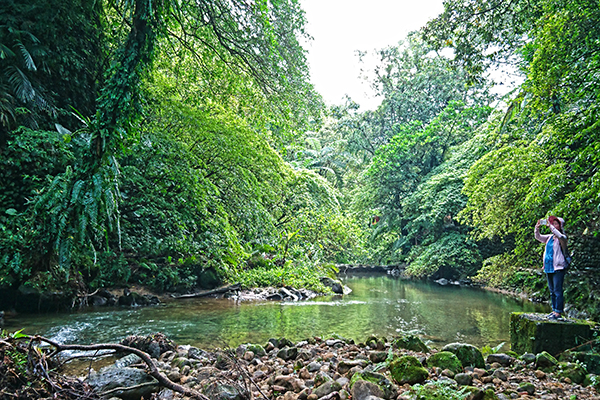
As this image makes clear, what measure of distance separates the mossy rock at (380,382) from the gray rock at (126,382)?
5.33 feet

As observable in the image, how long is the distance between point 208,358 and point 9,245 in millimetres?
4306

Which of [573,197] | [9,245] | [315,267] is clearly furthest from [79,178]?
[315,267]

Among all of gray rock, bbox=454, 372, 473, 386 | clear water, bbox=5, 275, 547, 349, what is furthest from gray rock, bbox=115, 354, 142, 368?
gray rock, bbox=454, 372, 473, 386

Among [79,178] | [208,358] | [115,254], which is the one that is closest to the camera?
[208,358]

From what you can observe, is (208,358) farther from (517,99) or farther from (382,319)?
(517,99)

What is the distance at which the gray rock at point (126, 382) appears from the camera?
277cm

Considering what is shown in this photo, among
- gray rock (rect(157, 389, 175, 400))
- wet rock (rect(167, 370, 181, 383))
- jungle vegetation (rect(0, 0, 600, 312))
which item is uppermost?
jungle vegetation (rect(0, 0, 600, 312))

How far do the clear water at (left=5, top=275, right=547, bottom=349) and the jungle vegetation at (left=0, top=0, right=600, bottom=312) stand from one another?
0.98m

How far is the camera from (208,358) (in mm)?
4277

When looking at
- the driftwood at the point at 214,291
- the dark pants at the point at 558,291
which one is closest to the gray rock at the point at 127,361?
the dark pants at the point at 558,291

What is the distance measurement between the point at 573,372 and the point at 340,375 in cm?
226

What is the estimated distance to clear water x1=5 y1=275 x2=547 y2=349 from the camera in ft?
19.1

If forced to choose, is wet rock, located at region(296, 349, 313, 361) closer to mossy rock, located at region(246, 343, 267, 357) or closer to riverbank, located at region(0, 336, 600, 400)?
riverbank, located at region(0, 336, 600, 400)

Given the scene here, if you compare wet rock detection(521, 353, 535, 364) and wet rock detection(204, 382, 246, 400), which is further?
wet rock detection(521, 353, 535, 364)
